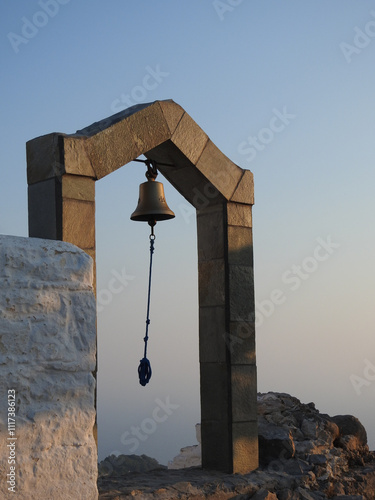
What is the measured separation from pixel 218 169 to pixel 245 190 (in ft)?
1.16

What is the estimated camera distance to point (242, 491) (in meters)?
5.56

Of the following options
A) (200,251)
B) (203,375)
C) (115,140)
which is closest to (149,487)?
(203,375)

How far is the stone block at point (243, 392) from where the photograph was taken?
6.02m

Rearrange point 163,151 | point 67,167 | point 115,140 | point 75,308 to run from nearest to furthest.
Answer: point 75,308 → point 67,167 → point 115,140 → point 163,151

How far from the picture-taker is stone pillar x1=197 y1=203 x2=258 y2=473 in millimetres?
6016

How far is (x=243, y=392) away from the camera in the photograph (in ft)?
20.0

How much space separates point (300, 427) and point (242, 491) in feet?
5.78

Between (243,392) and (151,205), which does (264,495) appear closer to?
(243,392)

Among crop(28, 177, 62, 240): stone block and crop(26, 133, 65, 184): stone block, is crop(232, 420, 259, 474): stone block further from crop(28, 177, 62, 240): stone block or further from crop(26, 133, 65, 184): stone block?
crop(26, 133, 65, 184): stone block

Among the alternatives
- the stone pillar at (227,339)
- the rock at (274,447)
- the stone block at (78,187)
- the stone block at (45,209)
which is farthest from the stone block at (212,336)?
the stone block at (45,209)

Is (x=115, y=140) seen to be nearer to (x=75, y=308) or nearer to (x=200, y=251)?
(x=200, y=251)

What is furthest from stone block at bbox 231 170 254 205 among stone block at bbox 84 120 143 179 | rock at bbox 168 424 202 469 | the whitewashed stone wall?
the whitewashed stone wall

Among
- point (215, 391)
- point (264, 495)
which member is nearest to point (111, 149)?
point (215, 391)

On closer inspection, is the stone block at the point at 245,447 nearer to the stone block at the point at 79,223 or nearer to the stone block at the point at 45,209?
the stone block at the point at 79,223
